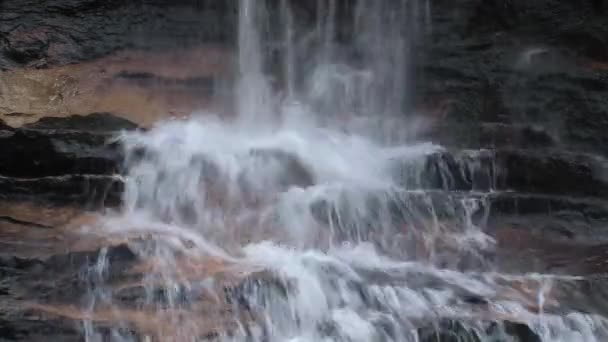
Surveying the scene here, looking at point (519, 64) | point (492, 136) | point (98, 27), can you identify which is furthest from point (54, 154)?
point (519, 64)

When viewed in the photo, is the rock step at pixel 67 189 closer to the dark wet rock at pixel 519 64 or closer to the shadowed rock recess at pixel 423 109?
the shadowed rock recess at pixel 423 109

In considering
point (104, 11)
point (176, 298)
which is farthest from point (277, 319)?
point (104, 11)

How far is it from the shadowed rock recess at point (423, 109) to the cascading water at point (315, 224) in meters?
0.14

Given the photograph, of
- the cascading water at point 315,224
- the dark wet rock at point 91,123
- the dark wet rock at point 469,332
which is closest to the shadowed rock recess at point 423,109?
the dark wet rock at point 91,123

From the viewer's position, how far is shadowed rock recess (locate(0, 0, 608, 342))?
5535 millimetres

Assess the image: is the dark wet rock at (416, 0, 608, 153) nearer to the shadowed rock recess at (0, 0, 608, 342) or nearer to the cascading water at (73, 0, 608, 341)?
the shadowed rock recess at (0, 0, 608, 342)

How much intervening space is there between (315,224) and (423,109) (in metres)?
2.20

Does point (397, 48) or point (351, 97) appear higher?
point (397, 48)

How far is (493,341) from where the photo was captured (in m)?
4.39

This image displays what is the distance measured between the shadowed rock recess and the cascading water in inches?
5.4

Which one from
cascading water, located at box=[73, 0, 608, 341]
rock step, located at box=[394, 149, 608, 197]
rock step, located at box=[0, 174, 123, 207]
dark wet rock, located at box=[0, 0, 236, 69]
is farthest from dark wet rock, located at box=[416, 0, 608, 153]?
rock step, located at box=[0, 174, 123, 207]

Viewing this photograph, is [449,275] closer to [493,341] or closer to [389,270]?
[389,270]

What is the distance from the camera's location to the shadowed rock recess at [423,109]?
5535 millimetres

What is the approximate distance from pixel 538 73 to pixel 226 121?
2.98m
